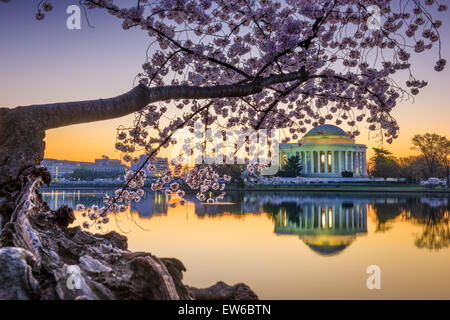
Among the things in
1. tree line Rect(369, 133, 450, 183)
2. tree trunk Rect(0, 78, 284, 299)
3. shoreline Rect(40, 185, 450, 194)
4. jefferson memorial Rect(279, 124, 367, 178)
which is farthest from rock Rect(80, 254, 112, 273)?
jefferson memorial Rect(279, 124, 367, 178)

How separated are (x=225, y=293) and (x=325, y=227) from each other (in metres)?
13.1

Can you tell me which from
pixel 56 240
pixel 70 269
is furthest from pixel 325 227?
pixel 70 269

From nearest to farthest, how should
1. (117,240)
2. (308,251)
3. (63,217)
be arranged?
(63,217), (117,240), (308,251)

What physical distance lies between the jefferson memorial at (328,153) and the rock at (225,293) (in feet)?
223

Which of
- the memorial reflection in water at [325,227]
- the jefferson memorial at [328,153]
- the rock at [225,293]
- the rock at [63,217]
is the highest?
the jefferson memorial at [328,153]

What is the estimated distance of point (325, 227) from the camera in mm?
16016

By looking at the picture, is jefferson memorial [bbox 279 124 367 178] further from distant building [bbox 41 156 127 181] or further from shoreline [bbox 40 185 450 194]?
distant building [bbox 41 156 127 181]

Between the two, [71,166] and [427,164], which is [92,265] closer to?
[427,164]

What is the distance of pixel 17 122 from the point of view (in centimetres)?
374

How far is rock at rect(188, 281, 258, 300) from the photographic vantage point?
3781 mm

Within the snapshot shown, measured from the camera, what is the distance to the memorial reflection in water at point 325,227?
40.1 feet

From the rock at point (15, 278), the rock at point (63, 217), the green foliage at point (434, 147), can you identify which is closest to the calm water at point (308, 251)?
the rock at point (63, 217)

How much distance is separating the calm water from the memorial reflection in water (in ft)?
0.11

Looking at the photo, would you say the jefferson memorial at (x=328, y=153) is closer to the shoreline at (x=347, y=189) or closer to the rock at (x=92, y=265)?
the shoreline at (x=347, y=189)
